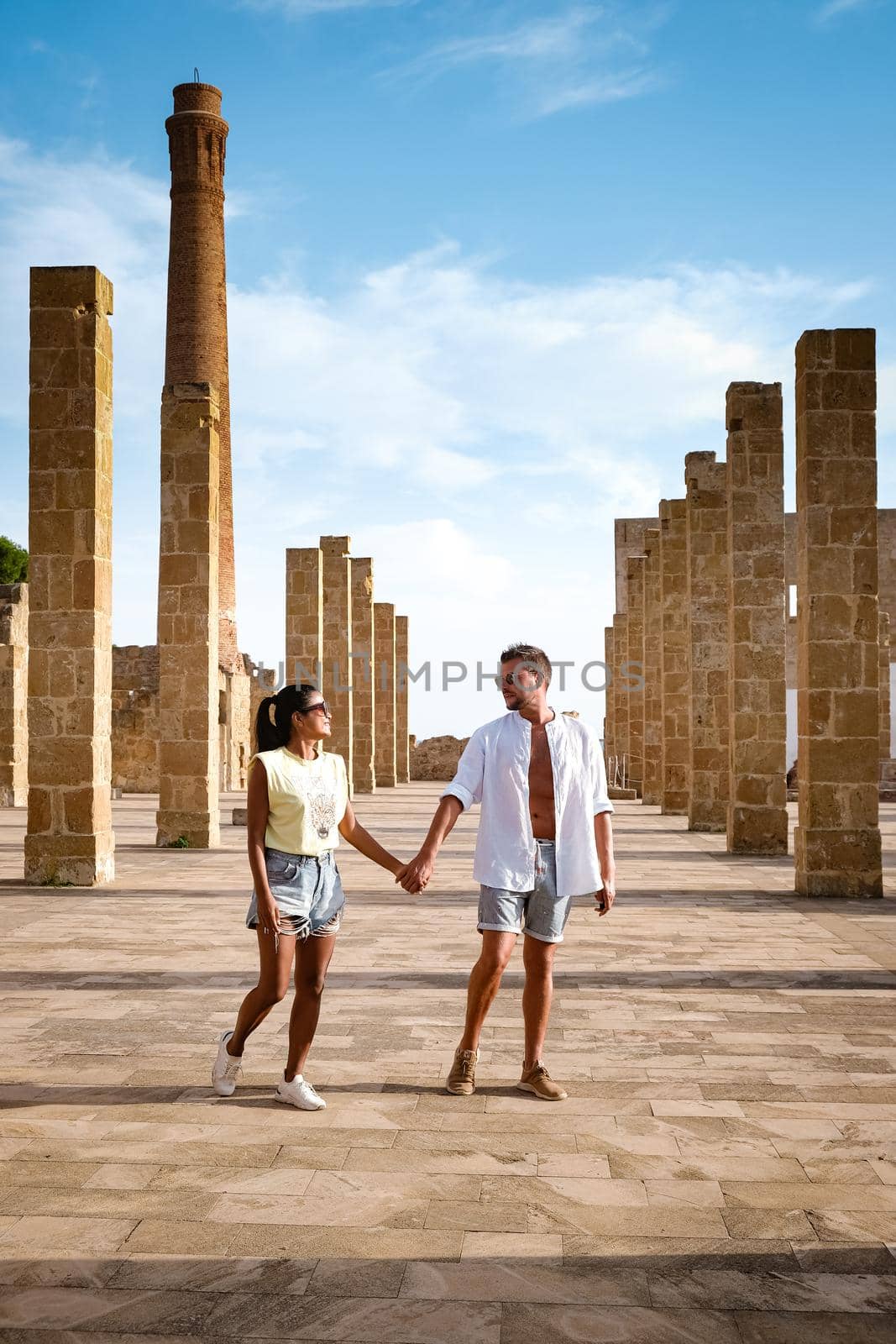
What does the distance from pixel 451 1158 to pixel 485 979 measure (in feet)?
2.64

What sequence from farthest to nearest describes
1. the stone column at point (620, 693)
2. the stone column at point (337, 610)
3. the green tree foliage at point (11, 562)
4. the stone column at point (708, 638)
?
the green tree foliage at point (11, 562), the stone column at point (620, 693), the stone column at point (337, 610), the stone column at point (708, 638)

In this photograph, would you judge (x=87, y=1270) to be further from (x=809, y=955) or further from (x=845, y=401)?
(x=845, y=401)

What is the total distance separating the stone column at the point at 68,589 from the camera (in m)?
10.9

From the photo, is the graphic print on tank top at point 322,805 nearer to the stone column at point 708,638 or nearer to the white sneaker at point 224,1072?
the white sneaker at point 224,1072

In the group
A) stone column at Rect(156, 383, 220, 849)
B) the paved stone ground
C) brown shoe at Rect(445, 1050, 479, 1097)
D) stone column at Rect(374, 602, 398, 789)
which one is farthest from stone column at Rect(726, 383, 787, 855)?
stone column at Rect(374, 602, 398, 789)

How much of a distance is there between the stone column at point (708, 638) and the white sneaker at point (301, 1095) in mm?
12413

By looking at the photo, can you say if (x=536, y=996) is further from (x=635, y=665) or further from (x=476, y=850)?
(x=635, y=665)

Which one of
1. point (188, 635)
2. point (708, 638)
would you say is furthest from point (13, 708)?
point (708, 638)

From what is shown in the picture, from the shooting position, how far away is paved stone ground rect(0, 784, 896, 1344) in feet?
9.93

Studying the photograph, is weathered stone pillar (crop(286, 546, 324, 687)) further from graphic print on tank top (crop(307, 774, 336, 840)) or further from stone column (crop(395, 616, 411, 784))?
graphic print on tank top (crop(307, 774, 336, 840))

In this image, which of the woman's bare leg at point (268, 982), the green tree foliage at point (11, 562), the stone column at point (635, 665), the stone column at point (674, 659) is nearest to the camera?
the woman's bare leg at point (268, 982)

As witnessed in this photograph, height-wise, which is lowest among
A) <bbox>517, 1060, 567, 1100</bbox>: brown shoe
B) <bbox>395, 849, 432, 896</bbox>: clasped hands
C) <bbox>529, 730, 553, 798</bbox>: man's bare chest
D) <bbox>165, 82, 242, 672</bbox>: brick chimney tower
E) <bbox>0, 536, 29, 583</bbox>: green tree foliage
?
<bbox>517, 1060, 567, 1100</bbox>: brown shoe

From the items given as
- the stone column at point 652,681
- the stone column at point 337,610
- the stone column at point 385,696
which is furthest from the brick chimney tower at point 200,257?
the stone column at point 652,681

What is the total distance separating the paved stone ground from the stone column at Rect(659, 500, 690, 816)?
12.5m
